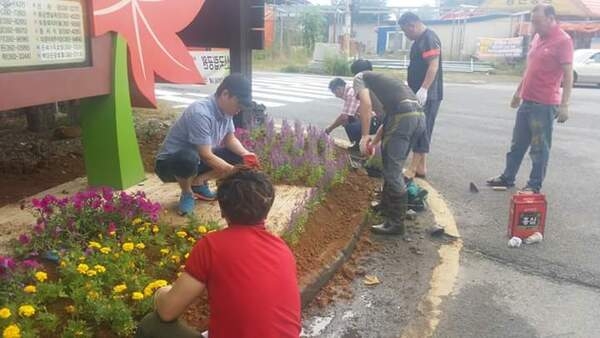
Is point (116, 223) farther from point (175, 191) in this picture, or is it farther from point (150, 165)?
point (150, 165)

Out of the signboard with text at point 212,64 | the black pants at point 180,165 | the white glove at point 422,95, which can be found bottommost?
the black pants at point 180,165

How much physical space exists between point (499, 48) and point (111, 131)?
92.2ft

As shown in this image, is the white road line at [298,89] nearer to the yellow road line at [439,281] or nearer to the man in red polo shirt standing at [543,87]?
the man in red polo shirt standing at [543,87]

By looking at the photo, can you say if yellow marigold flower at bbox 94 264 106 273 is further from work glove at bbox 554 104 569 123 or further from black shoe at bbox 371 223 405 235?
work glove at bbox 554 104 569 123

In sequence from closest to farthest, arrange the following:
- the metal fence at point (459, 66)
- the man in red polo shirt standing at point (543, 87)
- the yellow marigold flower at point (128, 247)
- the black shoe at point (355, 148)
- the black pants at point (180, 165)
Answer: the yellow marigold flower at point (128, 247) < the black pants at point (180, 165) < the man in red polo shirt standing at point (543, 87) < the black shoe at point (355, 148) < the metal fence at point (459, 66)

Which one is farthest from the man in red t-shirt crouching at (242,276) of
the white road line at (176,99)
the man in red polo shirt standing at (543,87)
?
the white road line at (176,99)

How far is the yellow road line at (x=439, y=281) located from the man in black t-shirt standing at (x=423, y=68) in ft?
2.74

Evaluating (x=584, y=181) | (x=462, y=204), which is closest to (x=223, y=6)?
(x=462, y=204)

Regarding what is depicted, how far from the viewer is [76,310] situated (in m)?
2.67

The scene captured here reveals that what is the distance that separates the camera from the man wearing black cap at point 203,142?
3715mm

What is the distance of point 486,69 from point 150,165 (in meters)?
24.6

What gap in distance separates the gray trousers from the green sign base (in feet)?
7.04

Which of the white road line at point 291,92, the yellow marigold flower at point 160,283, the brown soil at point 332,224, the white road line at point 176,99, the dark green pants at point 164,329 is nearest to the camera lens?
the dark green pants at point 164,329

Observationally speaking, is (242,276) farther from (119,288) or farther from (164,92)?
(164,92)
